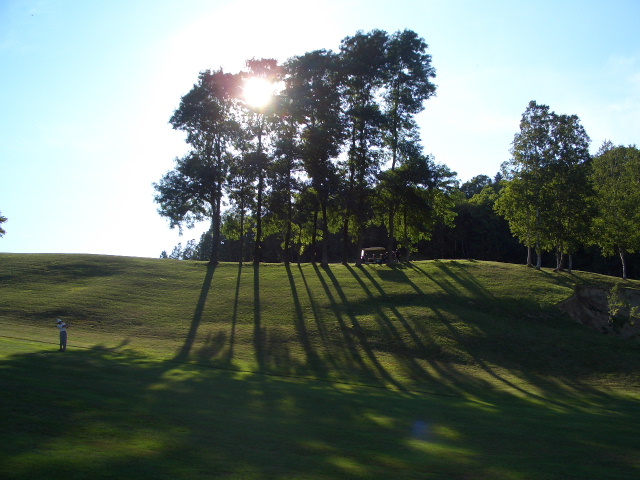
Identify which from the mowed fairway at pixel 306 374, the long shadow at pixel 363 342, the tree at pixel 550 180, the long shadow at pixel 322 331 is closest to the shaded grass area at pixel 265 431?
the mowed fairway at pixel 306 374

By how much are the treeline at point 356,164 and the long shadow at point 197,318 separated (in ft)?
20.6

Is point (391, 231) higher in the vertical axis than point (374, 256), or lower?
higher

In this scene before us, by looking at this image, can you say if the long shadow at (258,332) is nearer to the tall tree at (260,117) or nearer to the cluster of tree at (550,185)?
the tall tree at (260,117)

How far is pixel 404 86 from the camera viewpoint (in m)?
53.3

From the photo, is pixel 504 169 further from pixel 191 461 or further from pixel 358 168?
pixel 191 461

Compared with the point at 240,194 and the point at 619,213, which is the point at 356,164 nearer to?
the point at 240,194

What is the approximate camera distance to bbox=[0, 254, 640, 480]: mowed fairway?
11.4 meters

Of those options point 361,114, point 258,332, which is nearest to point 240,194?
point 361,114

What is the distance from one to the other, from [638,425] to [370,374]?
12.6m

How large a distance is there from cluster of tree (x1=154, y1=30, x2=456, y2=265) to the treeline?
0.38 feet

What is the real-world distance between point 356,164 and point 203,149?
640 inches

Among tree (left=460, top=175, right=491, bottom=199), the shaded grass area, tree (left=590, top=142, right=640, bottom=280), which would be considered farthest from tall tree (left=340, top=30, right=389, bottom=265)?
tree (left=460, top=175, right=491, bottom=199)

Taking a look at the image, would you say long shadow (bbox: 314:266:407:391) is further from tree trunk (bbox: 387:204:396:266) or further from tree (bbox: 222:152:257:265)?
tree (bbox: 222:152:257:265)

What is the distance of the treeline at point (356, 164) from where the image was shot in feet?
159
